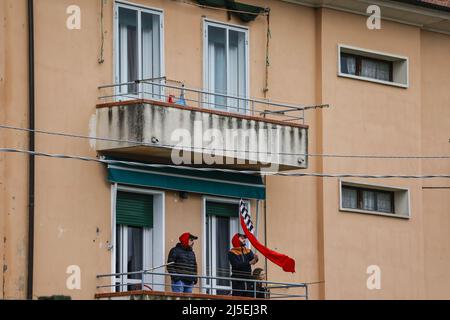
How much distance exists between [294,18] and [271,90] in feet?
6.41

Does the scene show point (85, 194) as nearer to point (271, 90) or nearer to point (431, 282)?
point (271, 90)

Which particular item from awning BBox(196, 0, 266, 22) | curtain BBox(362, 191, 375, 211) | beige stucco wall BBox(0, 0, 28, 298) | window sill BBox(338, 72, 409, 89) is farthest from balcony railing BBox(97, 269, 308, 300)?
awning BBox(196, 0, 266, 22)

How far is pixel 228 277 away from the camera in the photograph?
3984cm

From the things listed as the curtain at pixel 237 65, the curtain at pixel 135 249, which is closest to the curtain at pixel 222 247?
the curtain at pixel 135 249

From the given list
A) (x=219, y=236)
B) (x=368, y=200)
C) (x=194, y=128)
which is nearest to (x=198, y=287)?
(x=219, y=236)

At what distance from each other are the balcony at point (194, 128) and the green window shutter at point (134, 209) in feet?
2.78

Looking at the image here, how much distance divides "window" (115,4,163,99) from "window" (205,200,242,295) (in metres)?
3.07

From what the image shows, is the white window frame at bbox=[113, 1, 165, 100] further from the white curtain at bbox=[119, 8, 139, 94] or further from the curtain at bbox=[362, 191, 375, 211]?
the curtain at bbox=[362, 191, 375, 211]

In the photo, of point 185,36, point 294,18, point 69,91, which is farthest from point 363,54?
point 69,91

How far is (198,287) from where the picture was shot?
3881 cm

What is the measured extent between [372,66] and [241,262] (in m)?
7.02

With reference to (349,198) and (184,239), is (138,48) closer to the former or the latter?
(184,239)

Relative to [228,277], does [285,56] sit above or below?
above

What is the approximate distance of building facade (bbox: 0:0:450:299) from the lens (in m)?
37.2
